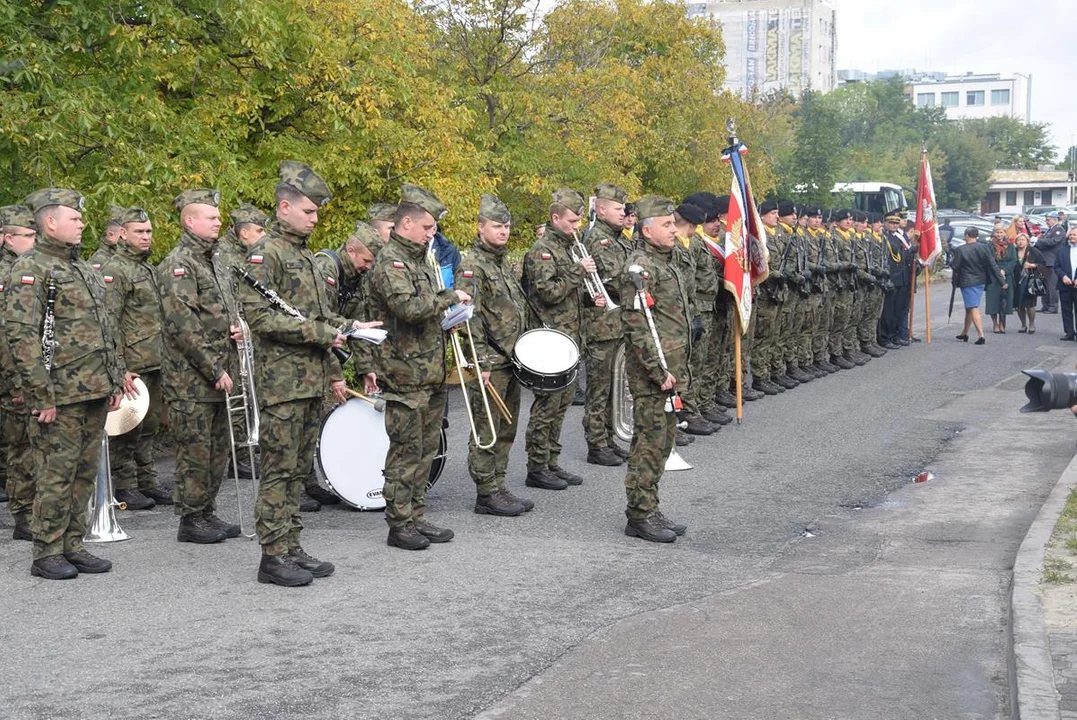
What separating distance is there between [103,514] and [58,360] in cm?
149

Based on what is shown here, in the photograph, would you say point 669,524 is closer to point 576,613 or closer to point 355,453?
point 576,613

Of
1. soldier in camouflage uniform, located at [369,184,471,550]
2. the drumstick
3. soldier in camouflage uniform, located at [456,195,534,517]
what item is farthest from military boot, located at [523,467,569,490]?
soldier in camouflage uniform, located at [369,184,471,550]

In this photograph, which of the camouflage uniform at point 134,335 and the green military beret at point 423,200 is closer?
the green military beret at point 423,200

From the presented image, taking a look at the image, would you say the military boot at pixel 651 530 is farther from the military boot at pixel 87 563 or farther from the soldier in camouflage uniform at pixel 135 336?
the soldier in camouflage uniform at pixel 135 336

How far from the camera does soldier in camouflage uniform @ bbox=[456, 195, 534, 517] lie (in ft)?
32.8

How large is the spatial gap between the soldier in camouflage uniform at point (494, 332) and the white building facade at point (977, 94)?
182 meters

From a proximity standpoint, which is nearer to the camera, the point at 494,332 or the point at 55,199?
the point at 55,199

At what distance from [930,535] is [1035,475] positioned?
2590mm

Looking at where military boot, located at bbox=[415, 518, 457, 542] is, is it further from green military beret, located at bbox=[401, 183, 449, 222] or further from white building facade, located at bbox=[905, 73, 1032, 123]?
white building facade, located at bbox=[905, 73, 1032, 123]

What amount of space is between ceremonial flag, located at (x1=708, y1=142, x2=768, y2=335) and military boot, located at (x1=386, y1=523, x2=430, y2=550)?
614 cm

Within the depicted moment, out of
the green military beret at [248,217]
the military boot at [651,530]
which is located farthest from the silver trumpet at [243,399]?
the military boot at [651,530]

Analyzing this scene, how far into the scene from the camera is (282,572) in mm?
7828

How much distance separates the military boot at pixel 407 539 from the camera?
344 inches

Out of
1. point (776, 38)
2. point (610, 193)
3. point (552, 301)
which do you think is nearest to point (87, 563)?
point (552, 301)
